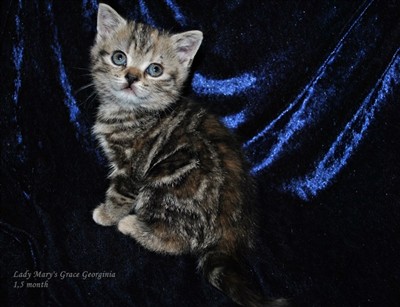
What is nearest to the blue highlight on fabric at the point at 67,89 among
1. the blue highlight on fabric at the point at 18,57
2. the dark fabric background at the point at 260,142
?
the dark fabric background at the point at 260,142

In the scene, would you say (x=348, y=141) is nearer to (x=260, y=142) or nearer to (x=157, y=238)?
(x=260, y=142)

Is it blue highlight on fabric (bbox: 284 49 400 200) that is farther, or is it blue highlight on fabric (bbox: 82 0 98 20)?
blue highlight on fabric (bbox: 82 0 98 20)

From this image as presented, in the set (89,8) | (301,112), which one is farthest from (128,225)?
(89,8)

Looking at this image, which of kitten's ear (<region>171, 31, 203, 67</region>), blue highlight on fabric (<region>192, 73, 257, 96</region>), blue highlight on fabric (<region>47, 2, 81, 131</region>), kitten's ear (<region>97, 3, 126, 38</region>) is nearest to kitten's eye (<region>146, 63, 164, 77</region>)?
kitten's ear (<region>171, 31, 203, 67</region>)

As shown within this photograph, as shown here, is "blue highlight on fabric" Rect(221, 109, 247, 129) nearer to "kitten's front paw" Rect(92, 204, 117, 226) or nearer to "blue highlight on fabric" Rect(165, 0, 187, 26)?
"blue highlight on fabric" Rect(165, 0, 187, 26)

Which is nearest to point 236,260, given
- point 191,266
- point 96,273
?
point 191,266

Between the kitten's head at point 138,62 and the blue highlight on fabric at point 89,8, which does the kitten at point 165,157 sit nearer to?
the kitten's head at point 138,62

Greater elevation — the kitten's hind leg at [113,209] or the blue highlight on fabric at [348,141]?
the blue highlight on fabric at [348,141]
